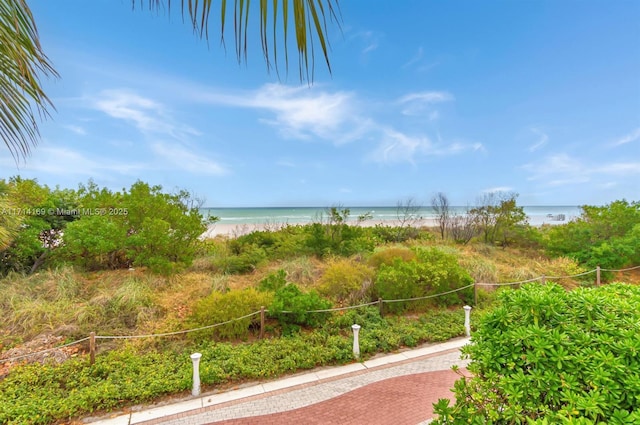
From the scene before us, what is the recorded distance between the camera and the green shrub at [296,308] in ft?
19.7

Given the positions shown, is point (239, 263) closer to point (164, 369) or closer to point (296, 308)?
point (296, 308)

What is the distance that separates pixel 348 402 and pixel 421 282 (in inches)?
161

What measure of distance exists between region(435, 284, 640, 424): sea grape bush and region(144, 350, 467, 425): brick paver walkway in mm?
1837

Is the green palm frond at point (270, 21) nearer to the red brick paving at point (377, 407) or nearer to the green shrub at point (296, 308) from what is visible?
the red brick paving at point (377, 407)

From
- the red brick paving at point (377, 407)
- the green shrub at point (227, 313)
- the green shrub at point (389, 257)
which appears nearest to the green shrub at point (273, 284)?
the green shrub at point (227, 313)

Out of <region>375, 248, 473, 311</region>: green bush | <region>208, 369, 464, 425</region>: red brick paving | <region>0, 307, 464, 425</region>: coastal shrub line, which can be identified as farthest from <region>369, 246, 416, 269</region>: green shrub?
<region>208, 369, 464, 425</region>: red brick paving

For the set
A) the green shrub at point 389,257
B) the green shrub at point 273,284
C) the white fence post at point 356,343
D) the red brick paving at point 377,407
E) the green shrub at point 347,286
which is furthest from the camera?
the green shrub at point 389,257

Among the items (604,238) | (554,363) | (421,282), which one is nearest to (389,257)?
(421,282)

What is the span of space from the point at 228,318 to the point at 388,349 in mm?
3326

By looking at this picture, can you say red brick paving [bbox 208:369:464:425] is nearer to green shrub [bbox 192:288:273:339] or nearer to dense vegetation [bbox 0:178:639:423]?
dense vegetation [bbox 0:178:639:423]

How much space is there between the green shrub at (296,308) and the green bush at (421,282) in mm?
1746

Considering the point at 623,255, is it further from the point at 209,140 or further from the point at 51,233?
the point at 51,233

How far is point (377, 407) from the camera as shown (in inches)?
157

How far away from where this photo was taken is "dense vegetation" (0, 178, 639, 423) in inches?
181
